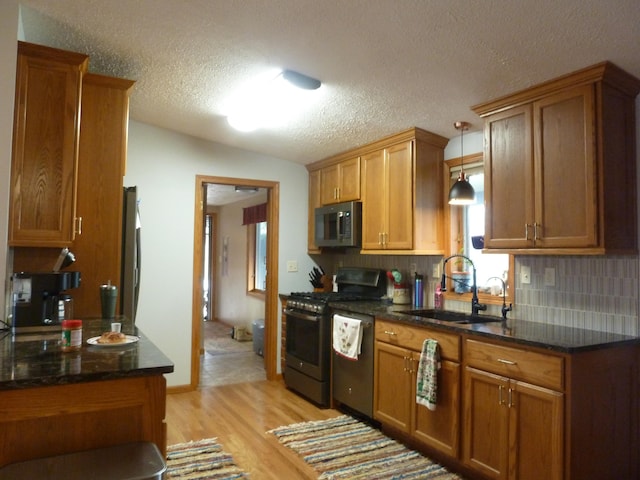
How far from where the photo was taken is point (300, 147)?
4.25 metres

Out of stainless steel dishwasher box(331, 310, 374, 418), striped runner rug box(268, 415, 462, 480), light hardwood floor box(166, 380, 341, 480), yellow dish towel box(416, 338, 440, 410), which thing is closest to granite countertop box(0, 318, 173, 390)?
light hardwood floor box(166, 380, 341, 480)

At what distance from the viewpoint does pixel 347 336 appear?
3.46m

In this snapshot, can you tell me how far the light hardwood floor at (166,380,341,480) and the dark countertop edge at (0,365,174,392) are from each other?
1.32 meters

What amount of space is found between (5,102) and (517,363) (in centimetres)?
283

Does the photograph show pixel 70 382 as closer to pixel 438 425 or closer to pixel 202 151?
pixel 438 425

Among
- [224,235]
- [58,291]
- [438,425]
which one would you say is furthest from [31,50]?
[224,235]

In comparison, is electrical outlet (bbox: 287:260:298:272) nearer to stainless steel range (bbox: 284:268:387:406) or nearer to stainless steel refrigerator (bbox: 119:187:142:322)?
stainless steel range (bbox: 284:268:387:406)

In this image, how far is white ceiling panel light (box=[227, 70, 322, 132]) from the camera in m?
2.81

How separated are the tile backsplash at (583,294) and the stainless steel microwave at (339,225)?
1.35 metres

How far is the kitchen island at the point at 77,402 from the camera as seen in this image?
148 cm

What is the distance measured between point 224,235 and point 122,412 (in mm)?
6688

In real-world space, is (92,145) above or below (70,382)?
above

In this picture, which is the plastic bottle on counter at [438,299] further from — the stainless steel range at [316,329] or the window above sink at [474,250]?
the stainless steel range at [316,329]

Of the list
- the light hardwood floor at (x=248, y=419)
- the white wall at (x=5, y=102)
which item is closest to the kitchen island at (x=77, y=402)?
the white wall at (x=5, y=102)
